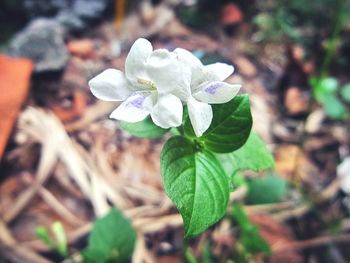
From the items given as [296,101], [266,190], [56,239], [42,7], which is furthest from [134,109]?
[42,7]

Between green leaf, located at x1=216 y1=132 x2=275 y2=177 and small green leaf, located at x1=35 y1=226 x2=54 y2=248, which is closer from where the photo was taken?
green leaf, located at x1=216 y1=132 x2=275 y2=177

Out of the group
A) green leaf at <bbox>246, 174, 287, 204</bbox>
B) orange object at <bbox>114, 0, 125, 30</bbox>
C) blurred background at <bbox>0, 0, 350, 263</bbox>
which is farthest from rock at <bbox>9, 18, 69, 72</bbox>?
green leaf at <bbox>246, 174, 287, 204</bbox>

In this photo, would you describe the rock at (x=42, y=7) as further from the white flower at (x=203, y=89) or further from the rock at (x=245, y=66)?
the white flower at (x=203, y=89)

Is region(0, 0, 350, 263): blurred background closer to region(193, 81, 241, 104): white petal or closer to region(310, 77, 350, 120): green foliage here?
region(310, 77, 350, 120): green foliage

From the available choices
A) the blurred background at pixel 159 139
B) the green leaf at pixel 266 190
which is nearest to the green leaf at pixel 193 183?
the blurred background at pixel 159 139

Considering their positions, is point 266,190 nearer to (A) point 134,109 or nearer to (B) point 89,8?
(A) point 134,109
